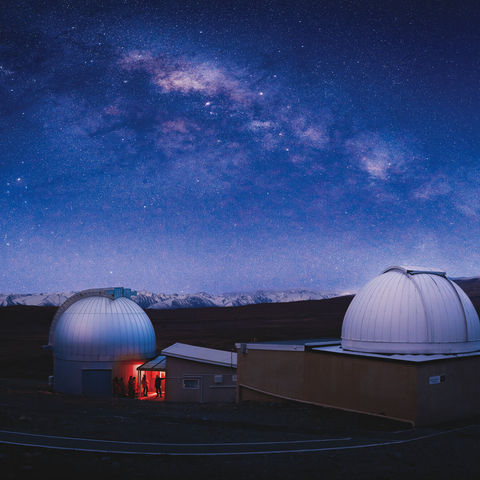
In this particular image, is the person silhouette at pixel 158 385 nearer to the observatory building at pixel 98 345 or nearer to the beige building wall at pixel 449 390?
the observatory building at pixel 98 345

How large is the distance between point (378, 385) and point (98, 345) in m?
14.8

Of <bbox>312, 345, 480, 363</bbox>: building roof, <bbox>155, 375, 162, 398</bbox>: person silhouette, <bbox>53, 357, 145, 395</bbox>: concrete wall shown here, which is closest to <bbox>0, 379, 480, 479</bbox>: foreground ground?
<bbox>312, 345, 480, 363</bbox>: building roof

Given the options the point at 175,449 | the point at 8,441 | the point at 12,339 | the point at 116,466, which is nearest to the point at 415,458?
the point at 175,449

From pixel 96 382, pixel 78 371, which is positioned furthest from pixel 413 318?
pixel 78 371

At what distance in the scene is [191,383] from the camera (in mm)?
21766

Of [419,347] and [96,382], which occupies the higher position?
[419,347]

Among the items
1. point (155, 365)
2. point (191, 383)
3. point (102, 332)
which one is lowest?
point (191, 383)

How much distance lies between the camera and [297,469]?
7.55 metres

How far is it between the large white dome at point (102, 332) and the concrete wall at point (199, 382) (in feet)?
11.8

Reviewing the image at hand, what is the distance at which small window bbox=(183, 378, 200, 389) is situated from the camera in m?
21.7

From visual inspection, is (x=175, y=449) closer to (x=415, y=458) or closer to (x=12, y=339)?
(x=415, y=458)

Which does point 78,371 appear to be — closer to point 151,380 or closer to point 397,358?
point 151,380

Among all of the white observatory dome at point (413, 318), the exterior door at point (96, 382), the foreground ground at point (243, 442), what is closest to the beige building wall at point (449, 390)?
the foreground ground at point (243, 442)

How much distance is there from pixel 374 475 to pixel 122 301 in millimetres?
20721
